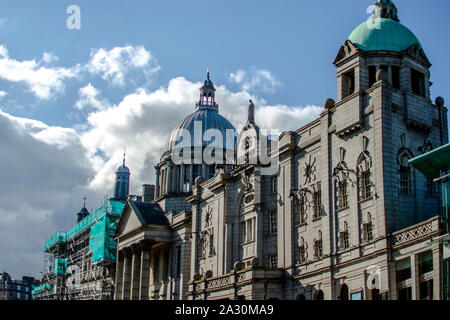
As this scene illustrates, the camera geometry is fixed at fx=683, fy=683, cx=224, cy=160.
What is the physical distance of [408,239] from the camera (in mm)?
41531

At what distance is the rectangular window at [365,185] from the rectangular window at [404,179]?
7.17ft

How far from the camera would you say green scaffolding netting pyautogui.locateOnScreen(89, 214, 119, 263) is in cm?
9875

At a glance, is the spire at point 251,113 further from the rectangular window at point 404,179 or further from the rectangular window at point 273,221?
the rectangular window at point 404,179

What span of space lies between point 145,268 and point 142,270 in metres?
0.44

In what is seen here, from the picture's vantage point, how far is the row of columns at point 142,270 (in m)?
78.2

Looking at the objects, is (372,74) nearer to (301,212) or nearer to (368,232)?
(301,212)

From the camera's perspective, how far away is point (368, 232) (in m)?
46.6

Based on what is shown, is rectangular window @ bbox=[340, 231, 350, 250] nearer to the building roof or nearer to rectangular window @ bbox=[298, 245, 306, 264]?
rectangular window @ bbox=[298, 245, 306, 264]

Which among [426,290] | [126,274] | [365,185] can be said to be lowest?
[426,290]

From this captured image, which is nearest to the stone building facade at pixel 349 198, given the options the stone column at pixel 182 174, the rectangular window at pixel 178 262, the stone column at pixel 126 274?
the rectangular window at pixel 178 262

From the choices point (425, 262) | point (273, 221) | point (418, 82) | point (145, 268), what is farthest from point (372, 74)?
point (145, 268)

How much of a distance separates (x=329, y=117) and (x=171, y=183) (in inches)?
1700

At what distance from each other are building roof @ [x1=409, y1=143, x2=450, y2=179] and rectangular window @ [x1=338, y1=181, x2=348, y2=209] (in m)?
8.85
